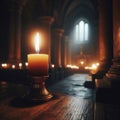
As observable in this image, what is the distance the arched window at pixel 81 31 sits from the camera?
1108 inches

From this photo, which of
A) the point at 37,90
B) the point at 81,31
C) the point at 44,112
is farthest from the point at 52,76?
the point at 81,31

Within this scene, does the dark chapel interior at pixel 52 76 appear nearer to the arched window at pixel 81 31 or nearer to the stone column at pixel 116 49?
the stone column at pixel 116 49

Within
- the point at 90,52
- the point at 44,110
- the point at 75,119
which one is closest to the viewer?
the point at 75,119

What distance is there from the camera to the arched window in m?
28.1

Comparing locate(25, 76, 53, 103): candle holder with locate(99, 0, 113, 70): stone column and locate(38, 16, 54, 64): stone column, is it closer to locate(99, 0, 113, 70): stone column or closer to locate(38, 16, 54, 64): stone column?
locate(99, 0, 113, 70): stone column

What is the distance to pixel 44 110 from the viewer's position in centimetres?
194

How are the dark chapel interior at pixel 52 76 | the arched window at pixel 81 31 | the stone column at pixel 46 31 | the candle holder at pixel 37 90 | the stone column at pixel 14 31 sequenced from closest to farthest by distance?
the dark chapel interior at pixel 52 76 < the candle holder at pixel 37 90 < the stone column at pixel 14 31 < the stone column at pixel 46 31 < the arched window at pixel 81 31

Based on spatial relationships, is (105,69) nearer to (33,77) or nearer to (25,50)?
(33,77)

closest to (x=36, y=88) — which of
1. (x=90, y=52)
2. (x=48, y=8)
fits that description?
(x=48, y=8)

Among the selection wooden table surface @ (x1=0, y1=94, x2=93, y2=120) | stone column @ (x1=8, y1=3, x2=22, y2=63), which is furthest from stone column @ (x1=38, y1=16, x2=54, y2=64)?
wooden table surface @ (x1=0, y1=94, x2=93, y2=120)

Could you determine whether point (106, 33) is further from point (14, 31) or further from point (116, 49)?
point (14, 31)

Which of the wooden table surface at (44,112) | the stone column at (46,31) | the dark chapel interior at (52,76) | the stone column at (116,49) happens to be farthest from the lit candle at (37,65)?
the stone column at (46,31)

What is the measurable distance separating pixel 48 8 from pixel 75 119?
12252 mm

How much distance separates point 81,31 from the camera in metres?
28.5
